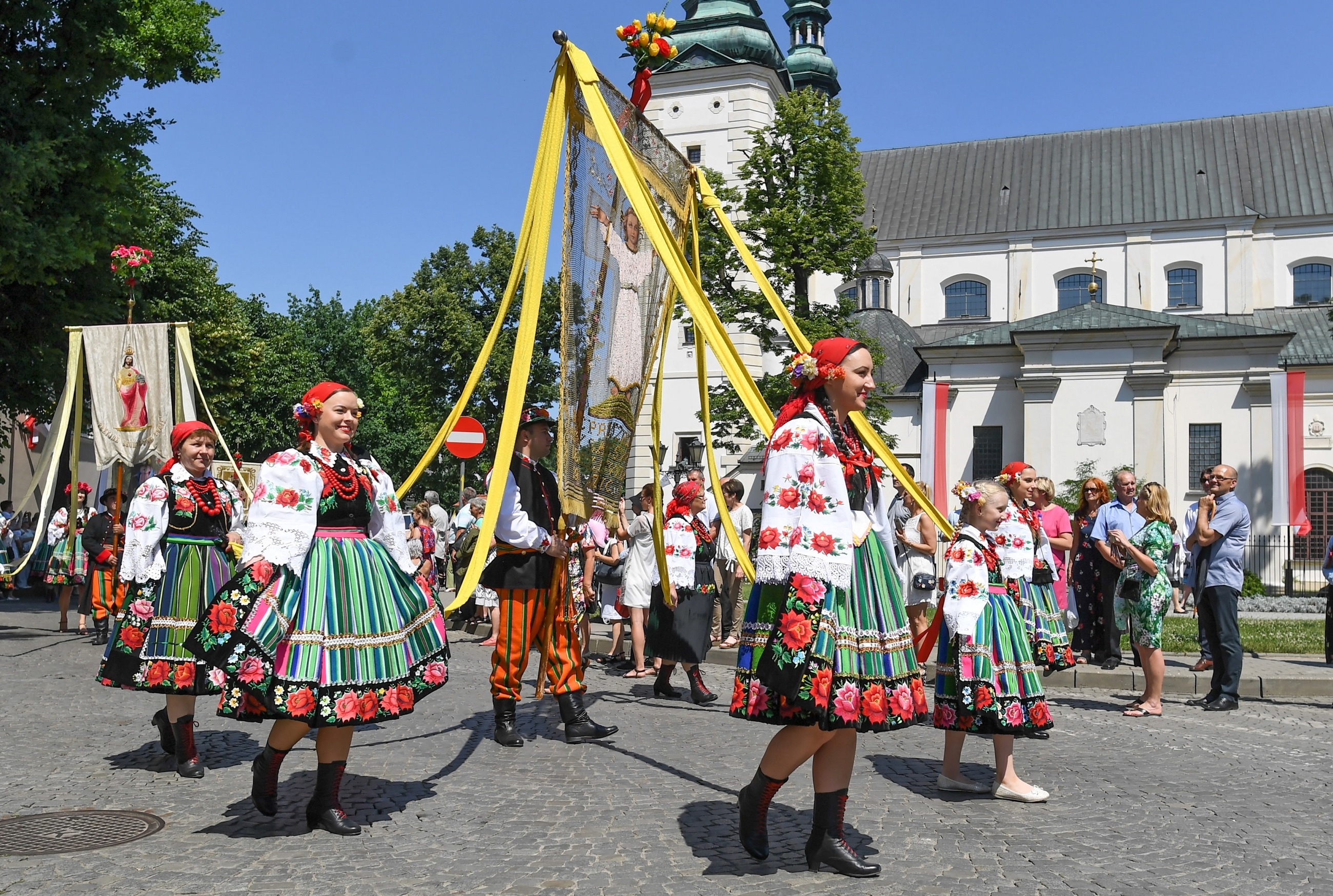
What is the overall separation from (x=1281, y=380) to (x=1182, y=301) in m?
13.0

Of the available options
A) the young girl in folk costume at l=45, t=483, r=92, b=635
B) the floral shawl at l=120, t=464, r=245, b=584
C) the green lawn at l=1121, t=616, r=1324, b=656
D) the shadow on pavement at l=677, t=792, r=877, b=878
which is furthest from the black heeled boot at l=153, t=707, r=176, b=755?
the green lawn at l=1121, t=616, r=1324, b=656

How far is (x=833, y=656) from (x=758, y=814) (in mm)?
773

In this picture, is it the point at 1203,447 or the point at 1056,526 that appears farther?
the point at 1203,447

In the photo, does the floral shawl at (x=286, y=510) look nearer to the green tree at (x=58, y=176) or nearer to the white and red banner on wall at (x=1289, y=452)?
the green tree at (x=58, y=176)

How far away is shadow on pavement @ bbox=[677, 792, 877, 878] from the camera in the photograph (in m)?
4.61

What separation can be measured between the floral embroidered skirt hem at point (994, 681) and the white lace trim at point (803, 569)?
1780 mm

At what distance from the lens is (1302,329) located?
43.8 m

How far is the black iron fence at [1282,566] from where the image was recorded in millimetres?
28219

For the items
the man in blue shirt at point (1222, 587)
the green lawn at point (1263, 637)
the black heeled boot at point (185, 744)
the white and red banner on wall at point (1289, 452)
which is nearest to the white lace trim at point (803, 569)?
the black heeled boot at point (185, 744)

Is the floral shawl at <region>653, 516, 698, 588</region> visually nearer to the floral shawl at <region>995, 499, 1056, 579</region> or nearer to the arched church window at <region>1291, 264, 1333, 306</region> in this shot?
the floral shawl at <region>995, 499, 1056, 579</region>

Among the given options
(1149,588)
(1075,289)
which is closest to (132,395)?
(1149,588)

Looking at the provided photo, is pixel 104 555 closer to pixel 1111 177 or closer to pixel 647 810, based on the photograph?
pixel 647 810

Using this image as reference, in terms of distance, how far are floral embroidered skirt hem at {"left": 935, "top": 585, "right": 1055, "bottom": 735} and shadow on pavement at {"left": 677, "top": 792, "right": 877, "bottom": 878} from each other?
104 centimetres

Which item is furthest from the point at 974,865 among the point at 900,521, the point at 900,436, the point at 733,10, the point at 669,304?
the point at 733,10
